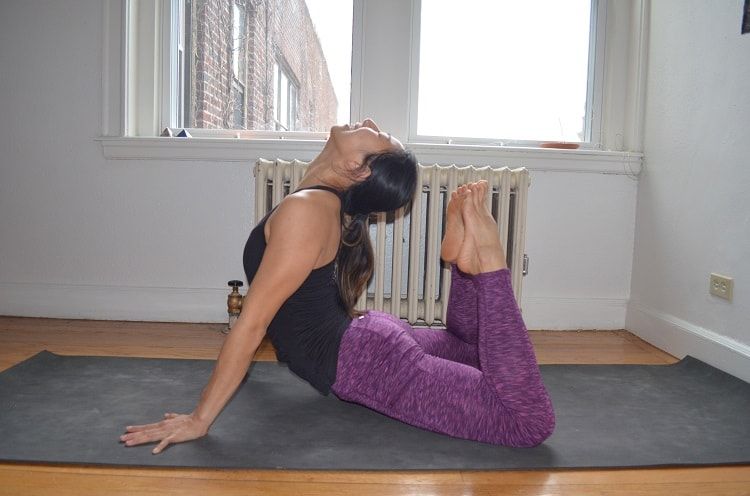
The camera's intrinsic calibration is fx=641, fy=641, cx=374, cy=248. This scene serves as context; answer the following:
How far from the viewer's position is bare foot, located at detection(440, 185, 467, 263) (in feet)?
5.46

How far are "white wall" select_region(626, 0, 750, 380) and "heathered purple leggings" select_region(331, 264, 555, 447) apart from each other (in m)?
1.18

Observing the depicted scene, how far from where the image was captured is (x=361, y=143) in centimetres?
167

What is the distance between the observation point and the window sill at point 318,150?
119 inches

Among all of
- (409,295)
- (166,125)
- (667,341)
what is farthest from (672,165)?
(166,125)

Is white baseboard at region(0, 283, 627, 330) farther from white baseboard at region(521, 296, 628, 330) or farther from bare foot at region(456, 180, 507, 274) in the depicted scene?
bare foot at region(456, 180, 507, 274)

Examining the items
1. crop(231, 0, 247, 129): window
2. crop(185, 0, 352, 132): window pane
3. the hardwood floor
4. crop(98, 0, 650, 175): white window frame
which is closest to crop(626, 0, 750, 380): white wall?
crop(98, 0, 650, 175): white window frame

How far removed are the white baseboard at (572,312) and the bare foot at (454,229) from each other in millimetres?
1532

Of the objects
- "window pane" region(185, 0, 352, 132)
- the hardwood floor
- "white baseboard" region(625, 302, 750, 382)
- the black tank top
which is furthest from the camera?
"window pane" region(185, 0, 352, 132)

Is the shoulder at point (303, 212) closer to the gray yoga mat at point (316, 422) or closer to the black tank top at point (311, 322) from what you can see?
the black tank top at point (311, 322)

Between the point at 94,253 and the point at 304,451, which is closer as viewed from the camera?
the point at 304,451

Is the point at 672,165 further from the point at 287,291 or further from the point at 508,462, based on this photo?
the point at 287,291

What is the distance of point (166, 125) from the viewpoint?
3.23m

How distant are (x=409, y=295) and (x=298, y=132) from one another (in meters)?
1.02

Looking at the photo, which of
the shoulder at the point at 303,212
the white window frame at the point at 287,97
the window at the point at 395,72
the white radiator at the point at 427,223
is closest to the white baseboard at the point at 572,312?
the white radiator at the point at 427,223
